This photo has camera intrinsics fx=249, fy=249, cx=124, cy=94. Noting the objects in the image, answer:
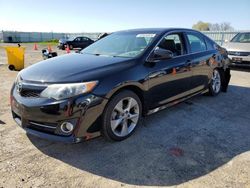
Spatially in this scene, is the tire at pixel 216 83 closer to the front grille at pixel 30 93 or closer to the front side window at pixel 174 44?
the front side window at pixel 174 44

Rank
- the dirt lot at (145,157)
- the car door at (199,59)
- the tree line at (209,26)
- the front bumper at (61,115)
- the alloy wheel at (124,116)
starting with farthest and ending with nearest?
the tree line at (209,26) < the car door at (199,59) < the alloy wheel at (124,116) < the front bumper at (61,115) < the dirt lot at (145,157)

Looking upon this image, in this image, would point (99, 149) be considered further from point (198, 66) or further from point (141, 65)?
point (198, 66)

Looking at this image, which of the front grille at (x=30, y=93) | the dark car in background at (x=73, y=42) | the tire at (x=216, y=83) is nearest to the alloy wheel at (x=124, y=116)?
the front grille at (x=30, y=93)

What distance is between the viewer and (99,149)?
130 inches

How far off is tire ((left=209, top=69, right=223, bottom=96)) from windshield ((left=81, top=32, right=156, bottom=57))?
2306 millimetres

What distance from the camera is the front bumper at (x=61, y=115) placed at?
2.88 m

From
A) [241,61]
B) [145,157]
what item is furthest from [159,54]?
[241,61]

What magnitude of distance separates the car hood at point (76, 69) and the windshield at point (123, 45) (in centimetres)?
30

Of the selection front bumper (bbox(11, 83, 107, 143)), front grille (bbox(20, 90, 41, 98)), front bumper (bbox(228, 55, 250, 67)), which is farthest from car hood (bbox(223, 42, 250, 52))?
front grille (bbox(20, 90, 41, 98))

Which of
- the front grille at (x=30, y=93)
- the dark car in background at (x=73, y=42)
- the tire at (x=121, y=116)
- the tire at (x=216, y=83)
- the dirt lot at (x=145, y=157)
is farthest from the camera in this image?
the dark car in background at (x=73, y=42)

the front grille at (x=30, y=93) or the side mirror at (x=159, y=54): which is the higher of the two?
the side mirror at (x=159, y=54)

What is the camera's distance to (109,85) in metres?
3.13

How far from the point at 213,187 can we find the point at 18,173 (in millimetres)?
2085

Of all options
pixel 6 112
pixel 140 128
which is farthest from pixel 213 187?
pixel 6 112
